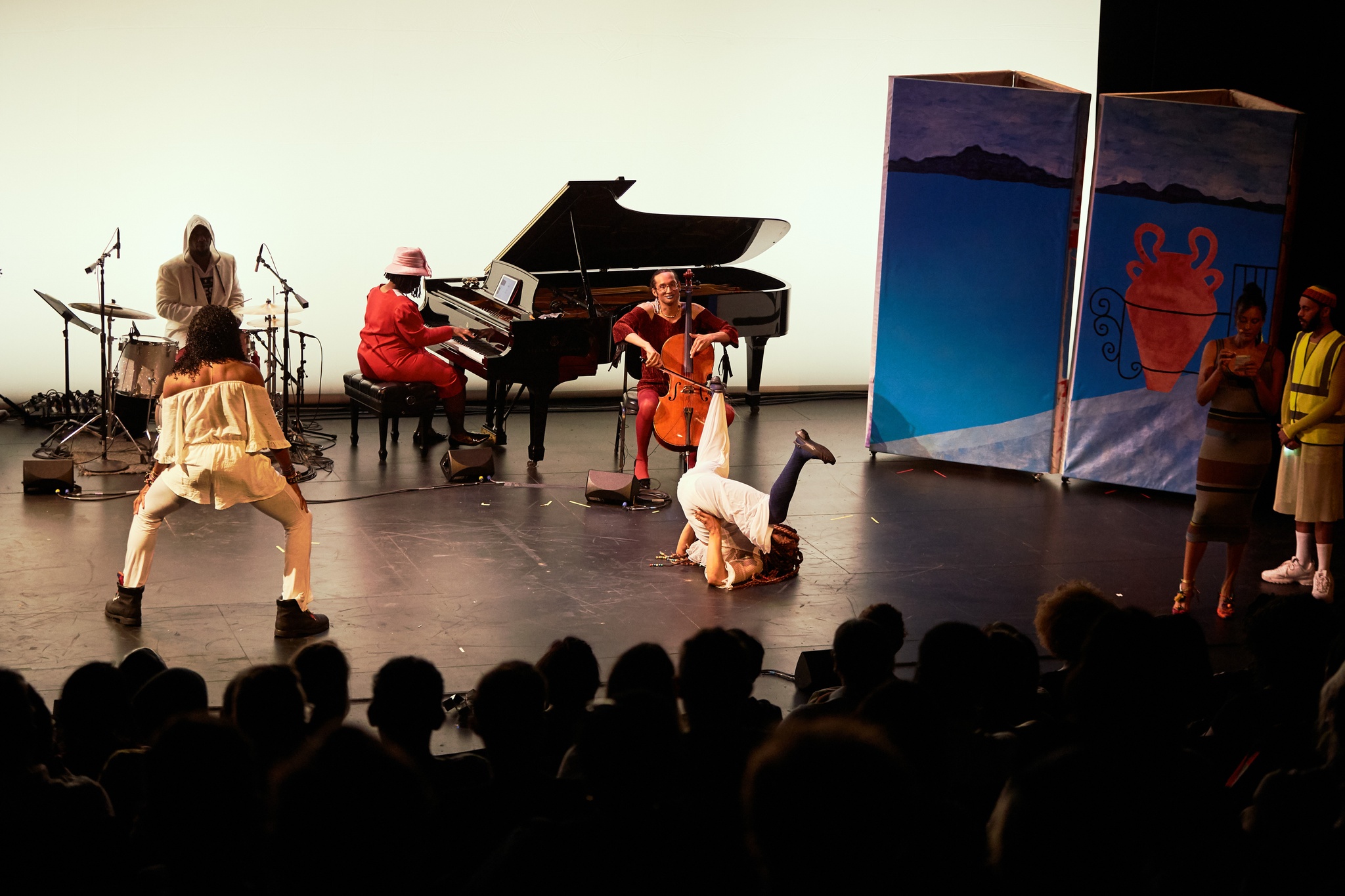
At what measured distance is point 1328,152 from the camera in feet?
24.6

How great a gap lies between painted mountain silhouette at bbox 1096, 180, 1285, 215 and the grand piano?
2.50 meters

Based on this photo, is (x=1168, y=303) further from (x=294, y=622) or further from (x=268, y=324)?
(x=268, y=324)

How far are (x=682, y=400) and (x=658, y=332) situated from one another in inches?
18.5

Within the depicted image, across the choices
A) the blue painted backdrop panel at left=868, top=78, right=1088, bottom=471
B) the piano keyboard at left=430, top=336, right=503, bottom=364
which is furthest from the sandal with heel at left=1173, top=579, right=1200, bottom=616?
the piano keyboard at left=430, top=336, right=503, bottom=364

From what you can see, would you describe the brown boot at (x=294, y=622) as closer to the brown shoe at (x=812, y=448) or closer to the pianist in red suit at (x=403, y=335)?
the brown shoe at (x=812, y=448)

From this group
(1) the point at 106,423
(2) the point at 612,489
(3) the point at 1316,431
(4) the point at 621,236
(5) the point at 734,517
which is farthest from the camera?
(4) the point at 621,236

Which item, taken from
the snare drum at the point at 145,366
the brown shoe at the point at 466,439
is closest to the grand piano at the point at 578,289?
the brown shoe at the point at 466,439

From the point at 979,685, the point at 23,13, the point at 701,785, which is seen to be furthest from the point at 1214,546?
the point at 23,13

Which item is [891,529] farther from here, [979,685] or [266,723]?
[266,723]

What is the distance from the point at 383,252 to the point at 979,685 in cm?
828

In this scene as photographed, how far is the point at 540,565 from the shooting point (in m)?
6.47

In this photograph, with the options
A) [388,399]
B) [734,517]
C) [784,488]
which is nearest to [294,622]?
[734,517]

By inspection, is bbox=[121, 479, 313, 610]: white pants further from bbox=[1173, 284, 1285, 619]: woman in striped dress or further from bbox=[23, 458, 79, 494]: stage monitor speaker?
bbox=[1173, 284, 1285, 619]: woman in striped dress

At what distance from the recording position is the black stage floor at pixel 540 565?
5.35 m
